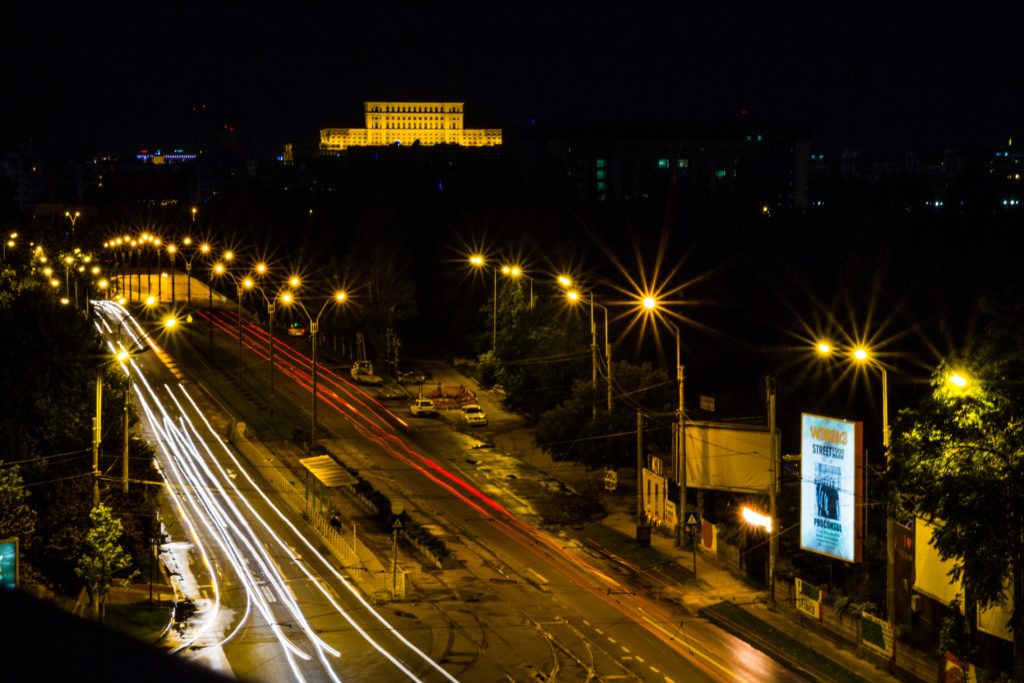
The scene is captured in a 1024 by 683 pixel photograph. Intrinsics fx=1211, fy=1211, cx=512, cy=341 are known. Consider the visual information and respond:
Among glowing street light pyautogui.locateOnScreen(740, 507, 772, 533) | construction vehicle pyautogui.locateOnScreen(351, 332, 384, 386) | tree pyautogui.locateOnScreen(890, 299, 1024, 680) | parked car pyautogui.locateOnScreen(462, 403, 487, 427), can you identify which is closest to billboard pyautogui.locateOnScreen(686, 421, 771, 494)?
glowing street light pyautogui.locateOnScreen(740, 507, 772, 533)

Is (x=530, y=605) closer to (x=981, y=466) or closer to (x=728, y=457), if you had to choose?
(x=728, y=457)

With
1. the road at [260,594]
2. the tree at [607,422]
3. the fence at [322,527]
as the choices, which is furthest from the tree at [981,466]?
the tree at [607,422]

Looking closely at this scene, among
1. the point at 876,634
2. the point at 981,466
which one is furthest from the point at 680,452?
the point at 981,466

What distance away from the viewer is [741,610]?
26.2m

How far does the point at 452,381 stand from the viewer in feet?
206

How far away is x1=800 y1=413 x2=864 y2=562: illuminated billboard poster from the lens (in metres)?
24.0

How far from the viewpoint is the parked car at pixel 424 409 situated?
2079 inches

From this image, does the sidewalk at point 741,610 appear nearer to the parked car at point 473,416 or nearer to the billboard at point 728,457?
the billboard at point 728,457

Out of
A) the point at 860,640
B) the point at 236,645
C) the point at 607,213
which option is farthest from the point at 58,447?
the point at 607,213

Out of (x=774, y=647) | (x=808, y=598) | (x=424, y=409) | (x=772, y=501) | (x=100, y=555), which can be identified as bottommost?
(x=774, y=647)

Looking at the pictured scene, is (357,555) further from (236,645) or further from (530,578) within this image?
(236,645)

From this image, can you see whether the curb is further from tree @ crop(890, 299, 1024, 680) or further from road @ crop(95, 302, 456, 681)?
road @ crop(95, 302, 456, 681)

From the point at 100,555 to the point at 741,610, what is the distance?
525 inches

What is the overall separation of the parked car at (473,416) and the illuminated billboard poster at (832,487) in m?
26.3
